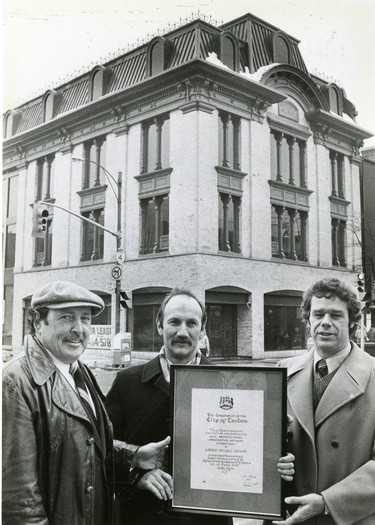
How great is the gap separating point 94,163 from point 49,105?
47 cm

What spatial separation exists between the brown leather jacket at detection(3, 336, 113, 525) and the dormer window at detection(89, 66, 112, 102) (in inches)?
54.4

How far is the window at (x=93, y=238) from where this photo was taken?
2.48 m

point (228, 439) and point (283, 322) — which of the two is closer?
point (228, 439)

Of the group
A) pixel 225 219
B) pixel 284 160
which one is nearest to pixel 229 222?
pixel 225 219

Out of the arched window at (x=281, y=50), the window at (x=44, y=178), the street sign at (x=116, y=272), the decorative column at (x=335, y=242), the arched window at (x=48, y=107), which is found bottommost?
the street sign at (x=116, y=272)

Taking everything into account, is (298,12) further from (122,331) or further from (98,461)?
(98,461)

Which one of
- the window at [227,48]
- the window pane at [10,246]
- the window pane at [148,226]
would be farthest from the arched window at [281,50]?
the window pane at [10,246]

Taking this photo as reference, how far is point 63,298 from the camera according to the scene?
1.96m

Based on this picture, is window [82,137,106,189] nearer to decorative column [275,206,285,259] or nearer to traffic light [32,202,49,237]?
traffic light [32,202,49,237]

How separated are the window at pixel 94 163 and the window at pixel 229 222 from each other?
66cm

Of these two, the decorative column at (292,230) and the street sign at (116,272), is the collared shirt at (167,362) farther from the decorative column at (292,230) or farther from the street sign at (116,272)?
the decorative column at (292,230)

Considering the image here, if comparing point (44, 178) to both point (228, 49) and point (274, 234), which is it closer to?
point (228, 49)

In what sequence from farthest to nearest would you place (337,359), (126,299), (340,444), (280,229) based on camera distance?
(280,229) < (126,299) < (337,359) < (340,444)

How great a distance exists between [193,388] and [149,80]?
59.4 inches
